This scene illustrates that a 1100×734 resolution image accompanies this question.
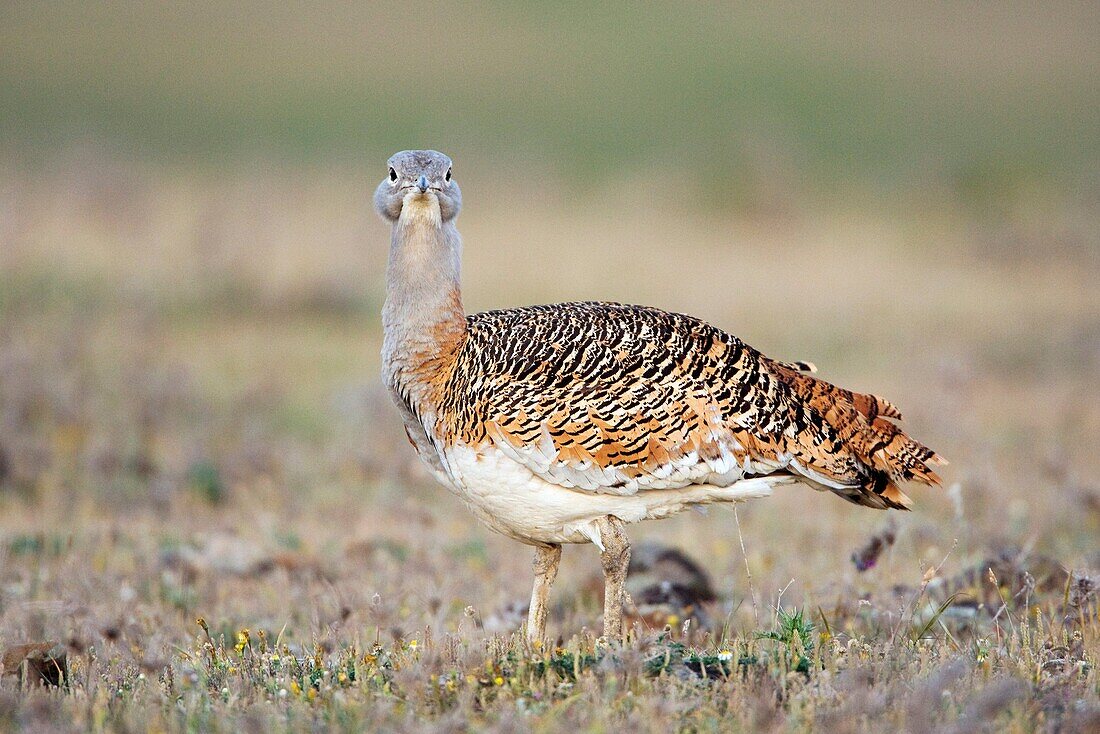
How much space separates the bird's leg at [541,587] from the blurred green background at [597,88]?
454 inches

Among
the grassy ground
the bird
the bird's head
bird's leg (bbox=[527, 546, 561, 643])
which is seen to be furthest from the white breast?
the bird's head

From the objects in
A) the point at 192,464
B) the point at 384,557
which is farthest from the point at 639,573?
the point at 192,464

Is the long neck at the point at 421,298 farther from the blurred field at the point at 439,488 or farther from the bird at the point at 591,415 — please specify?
the blurred field at the point at 439,488

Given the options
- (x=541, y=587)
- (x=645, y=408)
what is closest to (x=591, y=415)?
(x=645, y=408)

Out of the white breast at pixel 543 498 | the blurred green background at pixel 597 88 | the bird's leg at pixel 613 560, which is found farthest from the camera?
the blurred green background at pixel 597 88

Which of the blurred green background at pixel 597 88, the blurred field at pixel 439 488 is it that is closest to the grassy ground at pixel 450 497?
the blurred field at pixel 439 488

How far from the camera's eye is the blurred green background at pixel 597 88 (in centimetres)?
2109

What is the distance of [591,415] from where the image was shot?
4.67 meters

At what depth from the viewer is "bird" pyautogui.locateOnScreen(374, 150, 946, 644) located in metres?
4.63

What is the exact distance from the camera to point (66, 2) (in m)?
39.5

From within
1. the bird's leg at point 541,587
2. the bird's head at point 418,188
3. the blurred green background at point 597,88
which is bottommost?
the bird's leg at point 541,587

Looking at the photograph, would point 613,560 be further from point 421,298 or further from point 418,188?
point 418,188

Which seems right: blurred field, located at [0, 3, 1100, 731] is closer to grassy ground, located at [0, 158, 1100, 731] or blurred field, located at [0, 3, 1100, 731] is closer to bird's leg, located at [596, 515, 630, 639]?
grassy ground, located at [0, 158, 1100, 731]

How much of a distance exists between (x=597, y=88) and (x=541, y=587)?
31.1 metres
